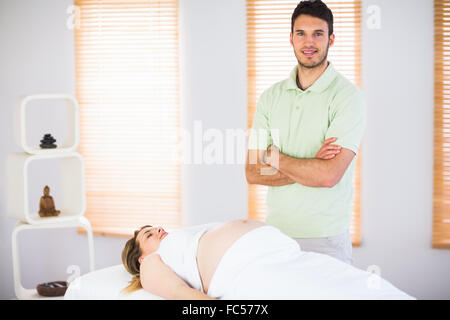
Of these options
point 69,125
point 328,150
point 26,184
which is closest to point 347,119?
point 328,150

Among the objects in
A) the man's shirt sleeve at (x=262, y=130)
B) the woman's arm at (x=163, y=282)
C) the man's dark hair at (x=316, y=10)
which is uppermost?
the man's dark hair at (x=316, y=10)

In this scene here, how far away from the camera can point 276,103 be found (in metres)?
2.17

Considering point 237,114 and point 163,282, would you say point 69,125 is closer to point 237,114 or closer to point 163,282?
point 237,114

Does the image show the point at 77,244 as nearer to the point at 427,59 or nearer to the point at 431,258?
the point at 431,258

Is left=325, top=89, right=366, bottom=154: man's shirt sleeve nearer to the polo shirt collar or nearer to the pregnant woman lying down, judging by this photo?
the polo shirt collar

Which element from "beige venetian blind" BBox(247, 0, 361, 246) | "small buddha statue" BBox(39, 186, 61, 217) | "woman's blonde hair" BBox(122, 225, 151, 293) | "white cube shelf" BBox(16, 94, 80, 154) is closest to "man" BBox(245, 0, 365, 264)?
"woman's blonde hair" BBox(122, 225, 151, 293)

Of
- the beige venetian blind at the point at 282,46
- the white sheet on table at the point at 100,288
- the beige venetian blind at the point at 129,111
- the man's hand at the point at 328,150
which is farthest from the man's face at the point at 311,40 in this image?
the beige venetian blind at the point at 129,111

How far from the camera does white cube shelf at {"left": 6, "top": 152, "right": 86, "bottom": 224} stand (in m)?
2.52

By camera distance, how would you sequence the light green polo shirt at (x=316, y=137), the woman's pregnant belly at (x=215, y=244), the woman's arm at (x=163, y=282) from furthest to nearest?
the light green polo shirt at (x=316, y=137)
the woman's pregnant belly at (x=215, y=244)
the woman's arm at (x=163, y=282)

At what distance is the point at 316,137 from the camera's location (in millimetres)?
2072

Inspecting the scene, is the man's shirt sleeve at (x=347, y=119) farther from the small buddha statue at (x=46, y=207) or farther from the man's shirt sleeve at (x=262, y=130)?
the small buddha statue at (x=46, y=207)

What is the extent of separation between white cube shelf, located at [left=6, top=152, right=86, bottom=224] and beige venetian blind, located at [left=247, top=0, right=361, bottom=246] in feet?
3.54

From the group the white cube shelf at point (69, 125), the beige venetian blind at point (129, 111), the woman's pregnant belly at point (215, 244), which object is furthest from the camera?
the beige venetian blind at point (129, 111)

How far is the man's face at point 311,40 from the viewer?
2075 mm
